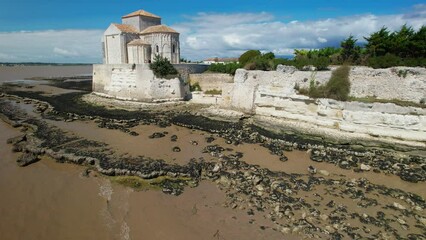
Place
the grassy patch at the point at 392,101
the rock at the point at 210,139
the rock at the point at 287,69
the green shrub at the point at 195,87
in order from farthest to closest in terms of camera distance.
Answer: the green shrub at the point at 195,87 → the rock at the point at 287,69 → the rock at the point at 210,139 → the grassy patch at the point at 392,101

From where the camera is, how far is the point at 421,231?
7398 mm

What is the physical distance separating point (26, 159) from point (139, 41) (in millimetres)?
18049

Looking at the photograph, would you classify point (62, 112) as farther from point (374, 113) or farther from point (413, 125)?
point (413, 125)

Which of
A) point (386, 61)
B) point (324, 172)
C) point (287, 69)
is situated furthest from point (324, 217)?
point (386, 61)

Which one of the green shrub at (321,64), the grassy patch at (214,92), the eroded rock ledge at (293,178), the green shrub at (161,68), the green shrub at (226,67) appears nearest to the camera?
the eroded rock ledge at (293,178)

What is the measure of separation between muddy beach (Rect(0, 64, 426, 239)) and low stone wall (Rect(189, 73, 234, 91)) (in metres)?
9.80

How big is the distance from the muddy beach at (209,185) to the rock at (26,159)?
1.9 inches

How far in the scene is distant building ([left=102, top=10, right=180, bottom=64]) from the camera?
27.2 m

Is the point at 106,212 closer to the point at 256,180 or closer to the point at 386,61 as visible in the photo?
the point at 256,180

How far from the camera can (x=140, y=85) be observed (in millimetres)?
24641

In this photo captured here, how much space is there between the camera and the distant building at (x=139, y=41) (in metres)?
27.2

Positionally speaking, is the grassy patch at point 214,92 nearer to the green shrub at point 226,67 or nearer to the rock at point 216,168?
the green shrub at point 226,67

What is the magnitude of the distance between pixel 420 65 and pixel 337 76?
13.7ft

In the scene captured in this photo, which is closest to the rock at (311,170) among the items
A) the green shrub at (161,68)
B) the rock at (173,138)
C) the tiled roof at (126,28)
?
the rock at (173,138)
